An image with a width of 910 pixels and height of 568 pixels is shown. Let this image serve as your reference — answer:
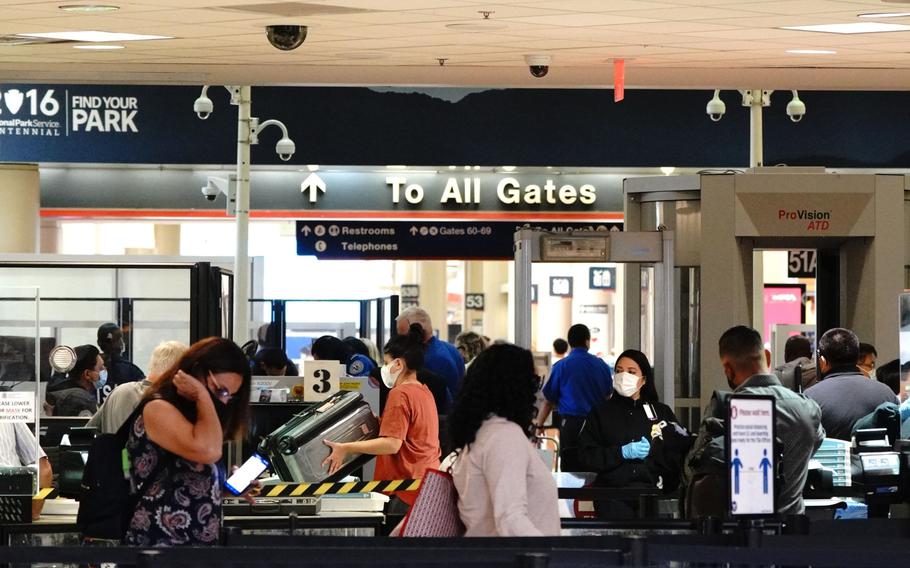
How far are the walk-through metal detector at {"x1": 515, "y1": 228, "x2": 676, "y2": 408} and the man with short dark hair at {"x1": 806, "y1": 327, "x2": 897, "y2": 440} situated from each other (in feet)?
7.46

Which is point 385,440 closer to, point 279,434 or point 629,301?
point 279,434

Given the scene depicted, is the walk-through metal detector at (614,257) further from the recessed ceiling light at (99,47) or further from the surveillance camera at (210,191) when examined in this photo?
the surveillance camera at (210,191)

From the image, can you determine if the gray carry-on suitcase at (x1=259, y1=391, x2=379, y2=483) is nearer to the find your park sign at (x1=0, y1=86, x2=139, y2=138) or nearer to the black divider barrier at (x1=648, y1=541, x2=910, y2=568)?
the black divider barrier at (x1=648, y1=541, x2=910, y2=568)

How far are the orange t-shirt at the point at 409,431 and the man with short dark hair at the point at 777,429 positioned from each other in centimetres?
194

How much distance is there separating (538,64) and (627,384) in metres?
3.32

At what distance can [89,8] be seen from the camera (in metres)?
8.09

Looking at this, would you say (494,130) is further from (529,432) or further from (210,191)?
(529,432)

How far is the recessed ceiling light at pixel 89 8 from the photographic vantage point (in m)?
8.02

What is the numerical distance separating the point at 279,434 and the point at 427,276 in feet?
70.8

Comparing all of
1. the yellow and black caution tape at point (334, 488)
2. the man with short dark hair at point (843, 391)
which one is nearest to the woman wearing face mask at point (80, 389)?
the yellow and black caution tape at point (334, 488)

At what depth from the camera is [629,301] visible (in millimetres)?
11250

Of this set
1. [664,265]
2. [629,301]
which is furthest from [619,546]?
[629,301]

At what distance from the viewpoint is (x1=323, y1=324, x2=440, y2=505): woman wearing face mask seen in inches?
288

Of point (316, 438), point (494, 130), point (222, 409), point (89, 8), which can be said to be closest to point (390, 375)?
point (316, 438)
